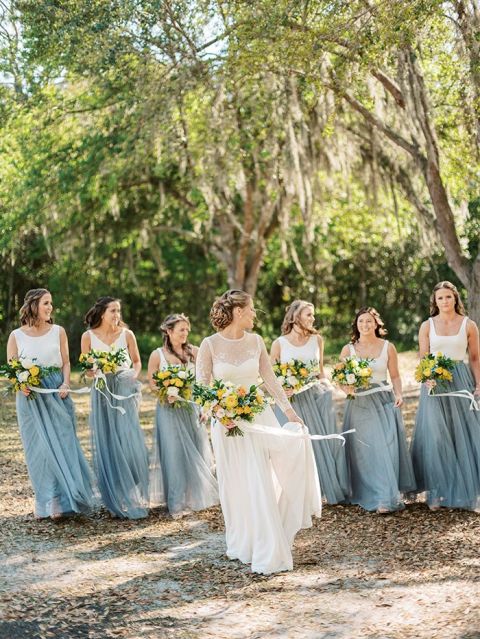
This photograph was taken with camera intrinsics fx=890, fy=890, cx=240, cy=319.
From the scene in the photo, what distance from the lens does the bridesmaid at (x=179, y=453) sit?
7.27 meters

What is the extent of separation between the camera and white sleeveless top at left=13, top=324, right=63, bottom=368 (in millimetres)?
7195

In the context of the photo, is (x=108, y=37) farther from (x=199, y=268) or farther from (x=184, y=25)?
(x=199, y=268)

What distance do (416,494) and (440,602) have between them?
2.41m

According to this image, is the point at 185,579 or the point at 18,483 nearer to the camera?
the point at 185,579

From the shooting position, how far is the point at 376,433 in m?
7.16

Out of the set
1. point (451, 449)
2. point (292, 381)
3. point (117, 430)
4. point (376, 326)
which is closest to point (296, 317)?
point (292, 381)

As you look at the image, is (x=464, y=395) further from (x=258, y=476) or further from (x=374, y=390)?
(x=258, y=476)

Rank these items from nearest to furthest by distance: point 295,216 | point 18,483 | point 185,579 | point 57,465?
point 185,579 → point 57,465 → point 18,483 → point 295,216

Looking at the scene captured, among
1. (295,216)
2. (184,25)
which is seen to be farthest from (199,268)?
(184,25)

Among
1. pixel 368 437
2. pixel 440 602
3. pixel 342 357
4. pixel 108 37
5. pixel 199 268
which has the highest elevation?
pixel 108 37

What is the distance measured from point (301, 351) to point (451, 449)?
1.46 meters

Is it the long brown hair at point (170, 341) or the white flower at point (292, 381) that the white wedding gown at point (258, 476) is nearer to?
the white flower at point (292, 381)

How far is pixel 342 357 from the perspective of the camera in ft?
24.1

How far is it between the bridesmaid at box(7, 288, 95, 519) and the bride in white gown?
1.64 metres
